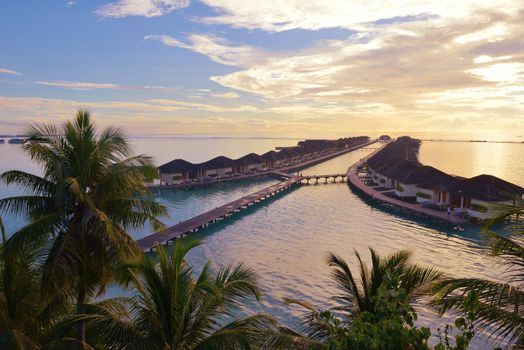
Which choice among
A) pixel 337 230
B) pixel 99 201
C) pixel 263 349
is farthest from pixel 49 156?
pixel 337 230

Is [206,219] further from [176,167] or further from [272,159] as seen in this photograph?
[272,159]

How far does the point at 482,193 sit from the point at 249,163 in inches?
1508

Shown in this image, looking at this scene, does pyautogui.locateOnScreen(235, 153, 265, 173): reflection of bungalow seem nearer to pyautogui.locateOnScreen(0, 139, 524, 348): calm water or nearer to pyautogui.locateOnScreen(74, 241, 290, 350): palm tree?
pyautogui.locateOnScreen(0, 139, 524, 348): calm water

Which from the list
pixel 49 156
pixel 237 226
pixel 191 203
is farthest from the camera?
pixel 191 203

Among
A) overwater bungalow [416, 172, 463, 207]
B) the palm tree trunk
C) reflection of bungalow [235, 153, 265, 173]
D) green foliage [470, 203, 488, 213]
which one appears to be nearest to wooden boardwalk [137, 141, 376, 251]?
the palm tree trunk

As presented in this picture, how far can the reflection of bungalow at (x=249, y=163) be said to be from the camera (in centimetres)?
6284

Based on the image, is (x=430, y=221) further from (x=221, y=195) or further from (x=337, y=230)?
(x=221, y=195)

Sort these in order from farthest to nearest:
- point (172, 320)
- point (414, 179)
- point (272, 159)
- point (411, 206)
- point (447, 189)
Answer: point (272, 159) → point (414, 179) → point (411, 206) → point (447, 189) → point (172, 320)

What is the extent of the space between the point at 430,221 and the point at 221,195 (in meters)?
25.0

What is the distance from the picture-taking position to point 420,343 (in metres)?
3.30

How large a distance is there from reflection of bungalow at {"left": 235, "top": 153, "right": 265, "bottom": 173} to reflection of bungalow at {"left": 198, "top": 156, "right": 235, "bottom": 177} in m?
1.58

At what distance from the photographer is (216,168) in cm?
5850

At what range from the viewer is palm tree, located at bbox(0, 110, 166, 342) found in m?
6.21

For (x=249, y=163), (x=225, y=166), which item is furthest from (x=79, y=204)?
(x=249, y=163)
